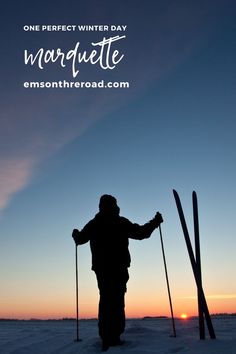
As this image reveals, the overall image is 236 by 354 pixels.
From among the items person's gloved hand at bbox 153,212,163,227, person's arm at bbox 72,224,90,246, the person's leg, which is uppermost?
person's gloved hand at bbox 153,212,163,227

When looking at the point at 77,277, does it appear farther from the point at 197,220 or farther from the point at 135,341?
the point at 197,220

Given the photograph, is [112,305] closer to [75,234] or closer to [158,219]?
[75,234]

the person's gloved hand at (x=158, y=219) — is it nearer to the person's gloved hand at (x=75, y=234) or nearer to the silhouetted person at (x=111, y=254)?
the silhouetted person at (x=111, y=254)

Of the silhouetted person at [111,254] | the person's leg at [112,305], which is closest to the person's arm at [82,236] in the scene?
the silhouetted person at [111,254]

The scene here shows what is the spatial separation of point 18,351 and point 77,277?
6.16ft

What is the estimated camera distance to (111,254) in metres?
7.21

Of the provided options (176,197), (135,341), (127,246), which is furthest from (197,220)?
(135,341)

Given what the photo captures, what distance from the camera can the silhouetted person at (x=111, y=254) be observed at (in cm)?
690

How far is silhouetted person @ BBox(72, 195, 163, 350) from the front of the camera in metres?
6.90

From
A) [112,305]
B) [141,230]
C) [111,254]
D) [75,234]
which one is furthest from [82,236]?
[112,305]

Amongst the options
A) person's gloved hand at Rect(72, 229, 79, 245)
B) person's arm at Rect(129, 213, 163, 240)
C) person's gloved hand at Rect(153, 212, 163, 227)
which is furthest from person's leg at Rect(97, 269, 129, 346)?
person's gloved hand at Rect(153, 212, 163, 227)

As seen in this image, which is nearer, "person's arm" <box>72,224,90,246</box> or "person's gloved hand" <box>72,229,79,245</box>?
"person's arm" <box>72,224,90,246</box>

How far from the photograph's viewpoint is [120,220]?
293 inches

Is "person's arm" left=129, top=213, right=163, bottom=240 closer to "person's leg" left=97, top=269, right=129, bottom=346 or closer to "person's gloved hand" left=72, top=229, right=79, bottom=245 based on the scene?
"person's leg" left=97, top=269, right=129, bottom=346
